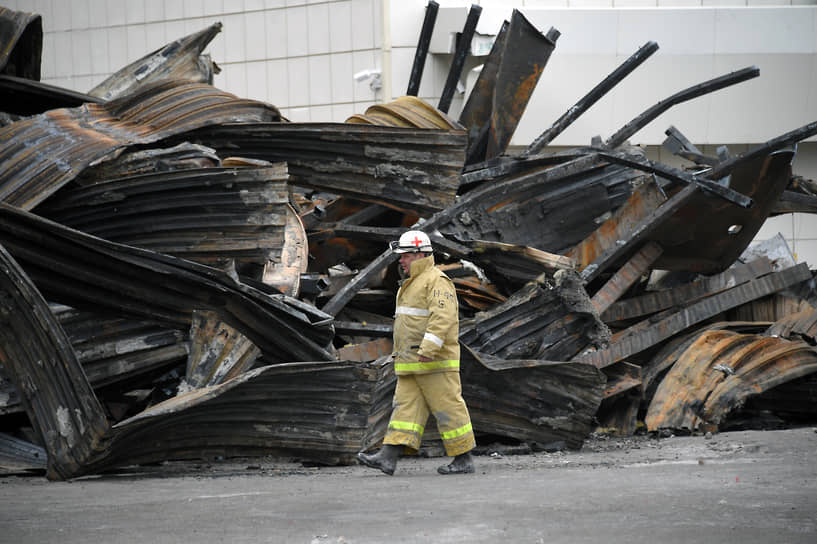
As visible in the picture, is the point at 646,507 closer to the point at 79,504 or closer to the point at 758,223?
the point at 79,504

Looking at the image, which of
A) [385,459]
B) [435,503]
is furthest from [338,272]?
[435,503]

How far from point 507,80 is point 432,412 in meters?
4.02

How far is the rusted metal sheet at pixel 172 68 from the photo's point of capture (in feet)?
26.1

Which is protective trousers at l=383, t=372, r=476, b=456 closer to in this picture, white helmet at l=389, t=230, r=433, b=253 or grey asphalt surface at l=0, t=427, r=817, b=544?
grey asphalt surface at l=0, t=427, r=817, b=544

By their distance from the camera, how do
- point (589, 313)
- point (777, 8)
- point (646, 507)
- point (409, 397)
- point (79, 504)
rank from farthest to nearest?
1. point (777, 8)
2. point (589, 313)
3. point (409, 397)
4. point (79, 504)
5. point (646, 507)

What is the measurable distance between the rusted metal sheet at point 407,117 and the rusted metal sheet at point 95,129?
750 millimetres

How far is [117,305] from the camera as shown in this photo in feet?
16.4

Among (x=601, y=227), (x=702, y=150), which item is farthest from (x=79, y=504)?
(x=702, y=150)

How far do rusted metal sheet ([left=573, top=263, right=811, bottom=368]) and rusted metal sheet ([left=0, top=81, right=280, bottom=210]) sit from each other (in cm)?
312

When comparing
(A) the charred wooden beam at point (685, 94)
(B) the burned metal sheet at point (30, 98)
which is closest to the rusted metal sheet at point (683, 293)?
(A) the charred wooden beam at point (685, 94)

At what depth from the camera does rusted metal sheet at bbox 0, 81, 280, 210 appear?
541cm

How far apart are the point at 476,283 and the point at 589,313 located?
43.8 inches

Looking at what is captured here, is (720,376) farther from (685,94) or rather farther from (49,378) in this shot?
(49,378)

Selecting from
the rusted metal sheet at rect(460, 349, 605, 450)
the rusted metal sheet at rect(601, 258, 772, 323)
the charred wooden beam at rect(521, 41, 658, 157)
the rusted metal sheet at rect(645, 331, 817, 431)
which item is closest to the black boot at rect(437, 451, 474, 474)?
the rusted metal sheet at rect(460, 349, 605, 450)
